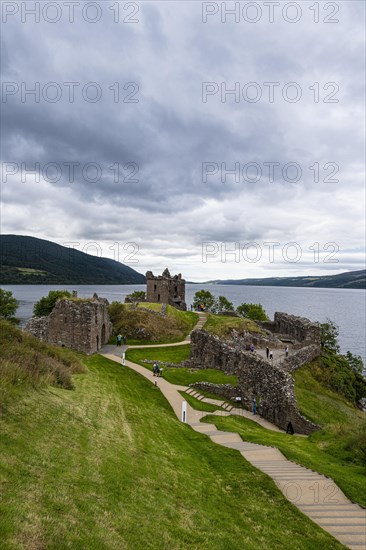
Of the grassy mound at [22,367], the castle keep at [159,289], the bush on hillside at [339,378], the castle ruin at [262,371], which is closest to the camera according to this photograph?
the grassy mound at [22,367]

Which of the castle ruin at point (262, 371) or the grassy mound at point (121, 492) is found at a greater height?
the grassy mound at point (121, 492)

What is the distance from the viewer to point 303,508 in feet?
35.1

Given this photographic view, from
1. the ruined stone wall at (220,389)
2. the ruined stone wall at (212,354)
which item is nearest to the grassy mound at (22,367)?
the ruined stone wall at (220,389)

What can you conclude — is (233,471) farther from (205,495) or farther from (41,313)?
(41,313)

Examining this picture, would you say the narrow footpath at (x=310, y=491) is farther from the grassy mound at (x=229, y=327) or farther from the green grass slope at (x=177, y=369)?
the grassy mound at (x=229, y=327)

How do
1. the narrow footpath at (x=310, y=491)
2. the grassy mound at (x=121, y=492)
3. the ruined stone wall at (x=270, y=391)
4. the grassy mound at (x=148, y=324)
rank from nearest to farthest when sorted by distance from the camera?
the grassy mound at (x=121, y=492)
the narrow footpath at (x=310, y=491)
the ruined stone wall at (x=270, y=391)
the grassy mound at (x=148, y=324)

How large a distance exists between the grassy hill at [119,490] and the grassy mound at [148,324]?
35.3 m

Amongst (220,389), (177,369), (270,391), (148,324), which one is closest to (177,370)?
(177,369)

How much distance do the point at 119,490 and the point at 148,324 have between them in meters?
44.6

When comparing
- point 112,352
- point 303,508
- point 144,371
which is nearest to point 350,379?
point 144,371

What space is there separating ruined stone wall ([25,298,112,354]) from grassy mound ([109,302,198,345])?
26.9ft

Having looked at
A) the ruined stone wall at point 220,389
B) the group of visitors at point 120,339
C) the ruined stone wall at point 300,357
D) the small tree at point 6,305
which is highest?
the small tree at point 6,305

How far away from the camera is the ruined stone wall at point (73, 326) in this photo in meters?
41.7

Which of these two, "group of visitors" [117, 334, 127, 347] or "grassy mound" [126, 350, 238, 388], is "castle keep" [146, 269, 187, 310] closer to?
"group of visitors" [117, 334, 127, 347]
